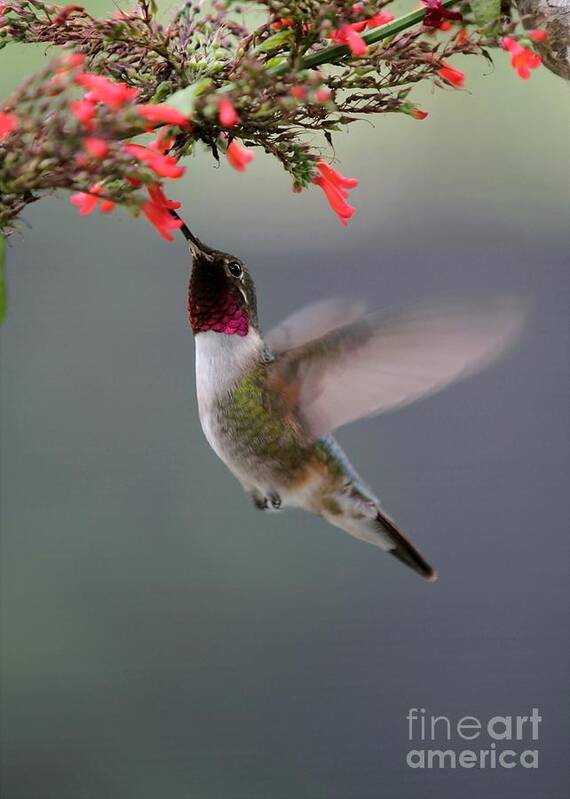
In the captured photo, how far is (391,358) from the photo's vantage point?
5.31 feet

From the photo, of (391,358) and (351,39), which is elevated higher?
(351,39)

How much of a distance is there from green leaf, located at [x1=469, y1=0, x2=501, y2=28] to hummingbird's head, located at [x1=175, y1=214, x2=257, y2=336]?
0.47 meters

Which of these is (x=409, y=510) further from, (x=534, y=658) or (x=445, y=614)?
(x=534, y=658)

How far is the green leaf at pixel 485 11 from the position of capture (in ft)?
4.42

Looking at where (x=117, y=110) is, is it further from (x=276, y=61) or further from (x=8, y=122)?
(x=276, y=61)

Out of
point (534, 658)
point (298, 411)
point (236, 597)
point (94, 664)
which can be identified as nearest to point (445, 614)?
point (534, 658)

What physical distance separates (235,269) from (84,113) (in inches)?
22.4

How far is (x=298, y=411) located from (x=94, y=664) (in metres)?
2.72

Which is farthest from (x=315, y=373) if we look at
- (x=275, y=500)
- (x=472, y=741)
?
(x=472, y=741)

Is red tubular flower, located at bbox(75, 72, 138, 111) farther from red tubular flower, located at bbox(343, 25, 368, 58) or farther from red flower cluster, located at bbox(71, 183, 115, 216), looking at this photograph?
red tubular flower, located at bbox(343, 25, 368, 58)

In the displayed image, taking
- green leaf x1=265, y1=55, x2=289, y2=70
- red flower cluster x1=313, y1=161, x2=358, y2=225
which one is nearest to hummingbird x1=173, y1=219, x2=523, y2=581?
red flower cluster x1=313, y1=161, x2=358, y2=225

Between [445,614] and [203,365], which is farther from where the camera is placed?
[445,614]

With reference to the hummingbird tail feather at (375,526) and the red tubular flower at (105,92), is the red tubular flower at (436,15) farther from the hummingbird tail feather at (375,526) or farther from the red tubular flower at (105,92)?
the hummingbird tail feather at (375,526)

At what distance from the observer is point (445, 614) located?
162 inches
